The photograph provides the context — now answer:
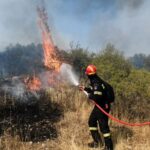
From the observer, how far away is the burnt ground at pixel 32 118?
11884mm

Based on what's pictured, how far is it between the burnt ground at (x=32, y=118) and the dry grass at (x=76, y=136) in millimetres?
271

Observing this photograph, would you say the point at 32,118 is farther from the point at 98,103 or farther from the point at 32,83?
the point at 98,103

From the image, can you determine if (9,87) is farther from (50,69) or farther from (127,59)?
(127,59)

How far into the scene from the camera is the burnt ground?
39.0ft

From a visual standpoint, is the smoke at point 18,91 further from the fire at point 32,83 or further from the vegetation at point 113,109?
the vegetation at point 113,109

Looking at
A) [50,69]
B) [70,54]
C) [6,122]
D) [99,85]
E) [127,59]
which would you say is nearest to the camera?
[99,85]

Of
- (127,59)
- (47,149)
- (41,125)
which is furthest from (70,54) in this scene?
(47,149)

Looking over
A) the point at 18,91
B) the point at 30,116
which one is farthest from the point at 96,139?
the point at 18,91

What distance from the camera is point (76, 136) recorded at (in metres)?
11.8

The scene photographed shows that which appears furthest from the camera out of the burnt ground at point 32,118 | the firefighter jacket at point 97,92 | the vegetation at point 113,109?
the burnt ground at point 32,118

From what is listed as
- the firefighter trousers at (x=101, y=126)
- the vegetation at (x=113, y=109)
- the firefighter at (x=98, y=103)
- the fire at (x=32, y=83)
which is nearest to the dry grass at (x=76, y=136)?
the vegetation at (x=113, y=109)

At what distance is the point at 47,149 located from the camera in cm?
1084

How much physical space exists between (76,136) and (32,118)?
2577 mm

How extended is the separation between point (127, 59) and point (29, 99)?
Result: 4.10 metres
